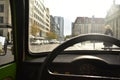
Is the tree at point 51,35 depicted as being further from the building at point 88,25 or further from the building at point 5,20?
the building at point 5,20

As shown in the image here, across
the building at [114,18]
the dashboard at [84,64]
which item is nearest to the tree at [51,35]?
the dashboard at [84,64]

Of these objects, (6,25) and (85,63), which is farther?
(6,25)

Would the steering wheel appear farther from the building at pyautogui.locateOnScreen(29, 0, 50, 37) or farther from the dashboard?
the building at pyautogui.locateOnScreen(29, 0, 50, 37)

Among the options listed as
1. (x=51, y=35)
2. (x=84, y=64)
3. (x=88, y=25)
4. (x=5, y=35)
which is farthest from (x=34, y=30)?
(x=84, y=64)

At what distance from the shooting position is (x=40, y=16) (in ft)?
13.5

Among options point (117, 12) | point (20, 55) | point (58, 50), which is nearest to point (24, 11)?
point (20, 55)

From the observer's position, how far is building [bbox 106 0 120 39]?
3512 millimetres

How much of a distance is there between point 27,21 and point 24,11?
264mm

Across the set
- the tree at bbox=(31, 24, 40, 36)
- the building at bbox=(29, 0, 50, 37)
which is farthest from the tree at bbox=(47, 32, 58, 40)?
the tree at bbox=(31, 24, 40, 36)

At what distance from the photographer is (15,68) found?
11.2 feet

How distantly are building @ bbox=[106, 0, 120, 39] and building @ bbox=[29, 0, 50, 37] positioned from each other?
2.54 ft

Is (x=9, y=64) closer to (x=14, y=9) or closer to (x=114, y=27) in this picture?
(x=14, y=9)

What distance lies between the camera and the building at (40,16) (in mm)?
3844

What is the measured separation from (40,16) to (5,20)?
121 centimetres
